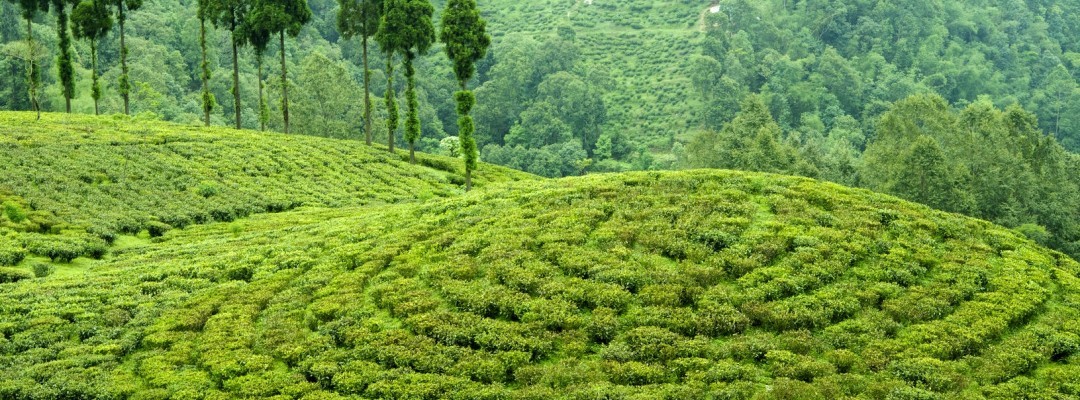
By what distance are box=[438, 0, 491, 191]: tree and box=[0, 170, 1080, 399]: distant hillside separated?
58.9 ft

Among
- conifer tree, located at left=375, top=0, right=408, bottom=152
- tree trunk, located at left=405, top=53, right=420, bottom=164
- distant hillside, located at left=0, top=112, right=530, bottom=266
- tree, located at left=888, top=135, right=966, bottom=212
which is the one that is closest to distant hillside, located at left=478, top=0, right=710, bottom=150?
tree, located at left=888, top=135, right=966, bottom=212

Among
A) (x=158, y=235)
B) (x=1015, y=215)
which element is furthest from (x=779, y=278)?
(x=1015, y=215)

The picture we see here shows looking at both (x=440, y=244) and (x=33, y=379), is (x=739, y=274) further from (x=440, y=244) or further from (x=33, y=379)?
(x=33, y=379)

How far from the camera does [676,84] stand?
136875mm

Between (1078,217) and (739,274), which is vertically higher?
(739,274)

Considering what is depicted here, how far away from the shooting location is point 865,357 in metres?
21.0

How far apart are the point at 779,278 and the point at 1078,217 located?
169 ft

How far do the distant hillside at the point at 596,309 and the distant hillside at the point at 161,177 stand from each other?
689 cm

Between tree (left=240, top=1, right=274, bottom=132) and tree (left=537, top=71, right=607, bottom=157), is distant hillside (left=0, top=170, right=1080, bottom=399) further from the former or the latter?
tree (left=537, top=71, right=607, bottom=157)

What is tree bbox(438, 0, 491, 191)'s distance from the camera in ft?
164

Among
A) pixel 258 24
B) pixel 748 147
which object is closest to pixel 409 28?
pixel 258 24

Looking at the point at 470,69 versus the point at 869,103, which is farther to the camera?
the point at 869,103

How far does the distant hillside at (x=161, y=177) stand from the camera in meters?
37.8

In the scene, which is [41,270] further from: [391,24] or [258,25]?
[258,25]
